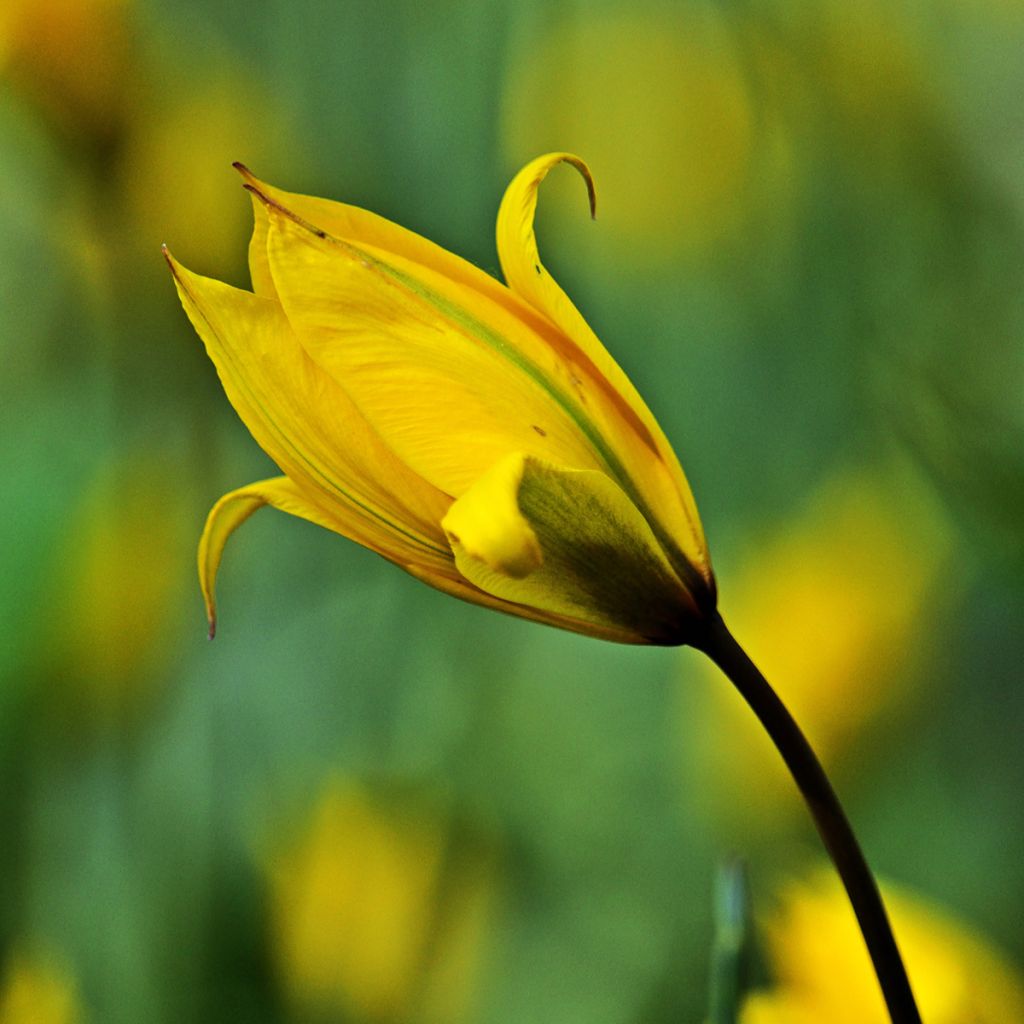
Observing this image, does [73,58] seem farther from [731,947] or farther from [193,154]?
[731,947]

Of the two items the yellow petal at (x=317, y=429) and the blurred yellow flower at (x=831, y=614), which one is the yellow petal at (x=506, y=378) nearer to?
the yellow petal at (x=317, y=429)

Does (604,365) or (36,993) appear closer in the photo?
(604,365)

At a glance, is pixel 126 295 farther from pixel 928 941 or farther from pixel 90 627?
pixel 928 941

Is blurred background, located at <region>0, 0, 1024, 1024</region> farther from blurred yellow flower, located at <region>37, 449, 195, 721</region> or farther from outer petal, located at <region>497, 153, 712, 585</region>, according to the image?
outer petal, located at <region>497, 153, 712, 585</region>

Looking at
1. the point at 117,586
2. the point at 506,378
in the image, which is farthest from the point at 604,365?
the point at 117,586

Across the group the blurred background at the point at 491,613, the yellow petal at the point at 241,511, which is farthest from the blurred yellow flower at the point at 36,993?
the yellow petal at the point at 241,511

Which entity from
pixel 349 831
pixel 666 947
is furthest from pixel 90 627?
pixel 666 947
